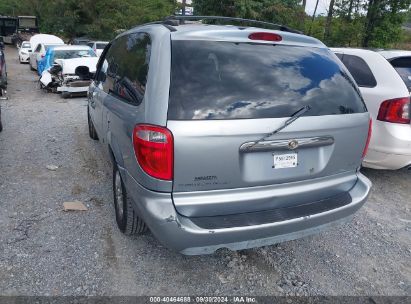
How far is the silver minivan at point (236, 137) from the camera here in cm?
222

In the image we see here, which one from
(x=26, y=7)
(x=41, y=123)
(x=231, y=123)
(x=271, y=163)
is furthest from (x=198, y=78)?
→ (x=26, y=7)

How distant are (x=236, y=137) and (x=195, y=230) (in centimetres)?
64

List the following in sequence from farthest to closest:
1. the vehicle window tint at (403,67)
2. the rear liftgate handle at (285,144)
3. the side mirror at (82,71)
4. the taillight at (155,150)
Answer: the side mirror at (82,71), the vehicle window tint at (403,67), the rear liftgate handle at (285,144), the taillight at (155,150)

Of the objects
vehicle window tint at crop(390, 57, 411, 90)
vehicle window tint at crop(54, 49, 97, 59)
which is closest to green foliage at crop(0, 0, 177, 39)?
vehicle window tint at crop(54, 49, 97, 59)

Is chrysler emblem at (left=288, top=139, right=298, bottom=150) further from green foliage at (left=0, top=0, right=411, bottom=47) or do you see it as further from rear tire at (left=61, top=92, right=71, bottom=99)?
green foliage at (left=0, top=0, right=411, bottom=47)

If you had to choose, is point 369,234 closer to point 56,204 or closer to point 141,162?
point 141,162

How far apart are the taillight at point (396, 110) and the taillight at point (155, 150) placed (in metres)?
3.15

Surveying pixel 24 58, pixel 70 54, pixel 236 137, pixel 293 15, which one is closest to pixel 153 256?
pixel 236 137

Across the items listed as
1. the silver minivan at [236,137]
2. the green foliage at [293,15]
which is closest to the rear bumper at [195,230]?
the silver minivan at [236,137]

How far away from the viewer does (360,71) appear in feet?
15.4

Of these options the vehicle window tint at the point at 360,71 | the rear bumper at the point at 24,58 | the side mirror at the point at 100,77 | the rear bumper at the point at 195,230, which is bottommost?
the rear bumper at the point at 24,58

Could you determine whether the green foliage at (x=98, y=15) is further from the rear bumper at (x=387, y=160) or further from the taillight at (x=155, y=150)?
the taillight at (x=155, y=150)

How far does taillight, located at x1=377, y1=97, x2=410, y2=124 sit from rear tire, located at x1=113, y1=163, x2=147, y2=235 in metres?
3.11

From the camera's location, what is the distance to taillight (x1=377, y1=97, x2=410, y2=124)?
411 centimetres
